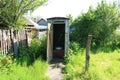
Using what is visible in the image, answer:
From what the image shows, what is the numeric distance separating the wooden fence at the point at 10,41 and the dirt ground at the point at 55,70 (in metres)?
2.04

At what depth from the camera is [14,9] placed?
936cm

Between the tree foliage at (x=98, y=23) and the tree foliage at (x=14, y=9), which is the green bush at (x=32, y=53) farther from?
the tree foliage at (x=98, y=23)

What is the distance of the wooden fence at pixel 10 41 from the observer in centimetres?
850

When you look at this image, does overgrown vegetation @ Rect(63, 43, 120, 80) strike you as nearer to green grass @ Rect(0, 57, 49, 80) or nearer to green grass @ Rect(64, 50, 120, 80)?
green grass @ Rect(64, 50, 120, 80)

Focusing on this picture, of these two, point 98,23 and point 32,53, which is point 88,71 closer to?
point 32,53

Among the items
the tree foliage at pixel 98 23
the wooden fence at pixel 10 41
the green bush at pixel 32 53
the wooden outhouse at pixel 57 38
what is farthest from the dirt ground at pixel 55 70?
the tree foliage at pixel 98 23

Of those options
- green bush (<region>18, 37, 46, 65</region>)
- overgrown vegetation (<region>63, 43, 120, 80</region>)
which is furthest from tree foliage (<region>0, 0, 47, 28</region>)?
overgrown vegetation (<region>63, 43, 120, 80</region>)

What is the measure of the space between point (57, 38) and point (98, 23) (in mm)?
3223

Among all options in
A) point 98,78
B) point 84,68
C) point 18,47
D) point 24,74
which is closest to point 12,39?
point 18,47

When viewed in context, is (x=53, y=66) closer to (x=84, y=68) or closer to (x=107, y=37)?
(x=84, y=68)

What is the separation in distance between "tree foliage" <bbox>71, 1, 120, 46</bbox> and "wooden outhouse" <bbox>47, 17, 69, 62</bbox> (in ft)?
5.31

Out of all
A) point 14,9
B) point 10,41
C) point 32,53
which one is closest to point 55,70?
point 32,53

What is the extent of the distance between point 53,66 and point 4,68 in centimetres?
241

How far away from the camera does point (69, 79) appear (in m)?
6.82
